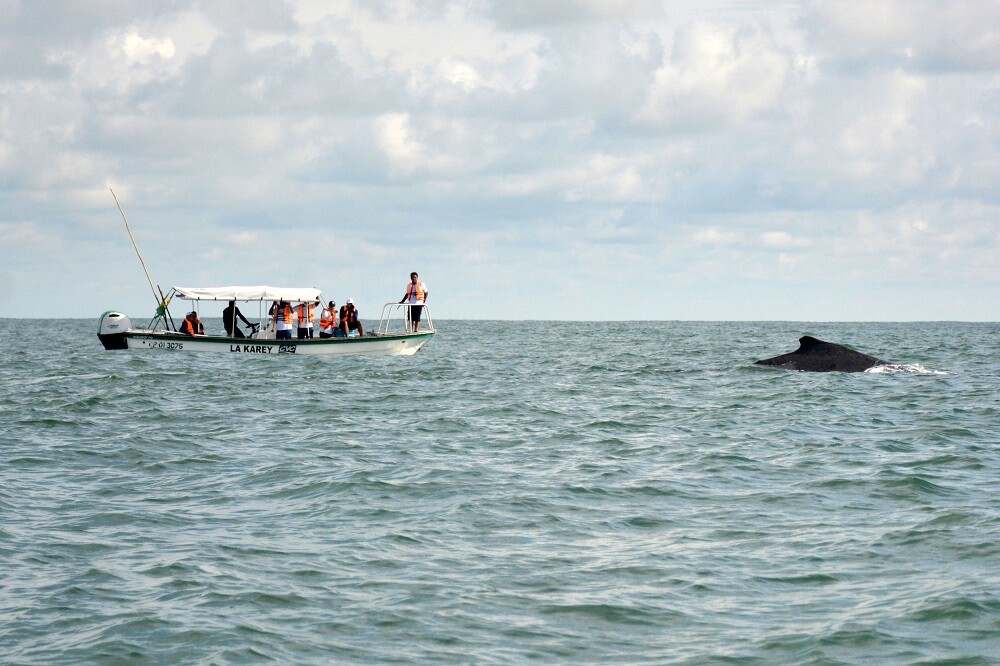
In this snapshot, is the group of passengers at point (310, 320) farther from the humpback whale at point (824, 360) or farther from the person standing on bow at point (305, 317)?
the humpback whale at point (824, 360)

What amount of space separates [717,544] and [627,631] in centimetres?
302

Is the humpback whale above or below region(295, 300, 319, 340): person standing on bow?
below

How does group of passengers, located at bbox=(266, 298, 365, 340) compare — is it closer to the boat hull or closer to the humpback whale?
the boat hull

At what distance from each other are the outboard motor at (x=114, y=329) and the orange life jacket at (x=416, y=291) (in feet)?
38.5

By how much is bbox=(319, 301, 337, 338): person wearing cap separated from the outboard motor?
844cm

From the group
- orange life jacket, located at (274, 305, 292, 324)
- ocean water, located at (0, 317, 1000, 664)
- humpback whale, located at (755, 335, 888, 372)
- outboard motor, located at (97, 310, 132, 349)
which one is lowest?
ocean water, located at (0, 317, 1000, 664)

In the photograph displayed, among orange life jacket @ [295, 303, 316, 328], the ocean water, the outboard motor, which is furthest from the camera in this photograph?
the outboard motor

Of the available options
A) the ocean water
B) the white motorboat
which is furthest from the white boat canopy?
the ocean water

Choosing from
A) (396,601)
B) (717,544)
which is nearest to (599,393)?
(717,544)

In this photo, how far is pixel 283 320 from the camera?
41.2m

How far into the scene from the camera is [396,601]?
30.3ft

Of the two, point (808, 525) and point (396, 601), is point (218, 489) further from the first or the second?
point (808, 525)

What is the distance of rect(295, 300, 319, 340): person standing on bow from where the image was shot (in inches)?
1644

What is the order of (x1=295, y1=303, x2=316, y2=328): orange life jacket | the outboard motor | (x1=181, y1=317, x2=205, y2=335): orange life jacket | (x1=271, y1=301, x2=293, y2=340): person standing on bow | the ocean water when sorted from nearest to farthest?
the ocean water → (x1=271, y1=301, x2=293, y2=340): person standing on bow → (x1=181, y1=317, x2=205, y2=335): orange life jacket → (x1=295, y1=303, x2=316, y2=328): orange life jacket → the outboard motor
